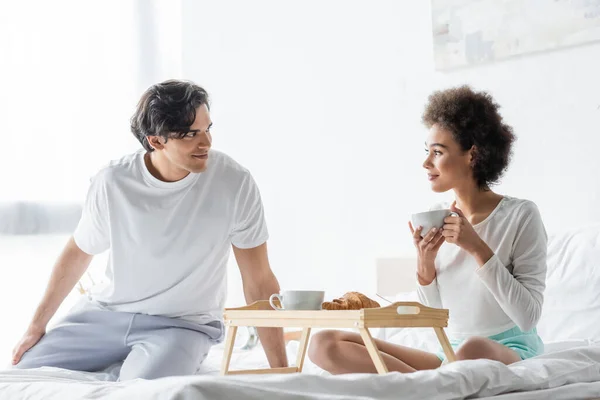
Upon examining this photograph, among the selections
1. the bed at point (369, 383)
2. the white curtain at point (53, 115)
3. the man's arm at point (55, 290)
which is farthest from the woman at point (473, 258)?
the white curtain at point (53, 115)

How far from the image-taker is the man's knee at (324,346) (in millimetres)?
1774

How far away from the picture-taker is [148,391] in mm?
1100

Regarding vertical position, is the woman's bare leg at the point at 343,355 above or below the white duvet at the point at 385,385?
below

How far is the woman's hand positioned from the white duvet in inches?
10.0

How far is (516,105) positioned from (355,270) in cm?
100

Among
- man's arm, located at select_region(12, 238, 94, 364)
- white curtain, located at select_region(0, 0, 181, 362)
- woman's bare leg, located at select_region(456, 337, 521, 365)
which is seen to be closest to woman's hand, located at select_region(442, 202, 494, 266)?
woman's bare leg, located at select_region(456, 337, 521, 365)

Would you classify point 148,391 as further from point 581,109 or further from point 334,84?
point 334,84

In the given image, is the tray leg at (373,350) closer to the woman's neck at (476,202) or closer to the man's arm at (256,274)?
the woman's neck at (476,202)

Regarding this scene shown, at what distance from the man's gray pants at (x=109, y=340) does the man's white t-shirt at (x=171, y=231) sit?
42mm

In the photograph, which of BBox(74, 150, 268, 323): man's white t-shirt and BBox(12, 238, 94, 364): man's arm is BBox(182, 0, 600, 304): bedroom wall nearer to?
BBox(74, 150, 268, 323): man's white t-shirt

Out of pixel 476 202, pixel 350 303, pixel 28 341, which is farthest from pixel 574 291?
pixel 28 341

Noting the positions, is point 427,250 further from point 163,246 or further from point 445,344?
point 163,246

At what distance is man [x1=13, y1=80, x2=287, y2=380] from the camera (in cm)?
206

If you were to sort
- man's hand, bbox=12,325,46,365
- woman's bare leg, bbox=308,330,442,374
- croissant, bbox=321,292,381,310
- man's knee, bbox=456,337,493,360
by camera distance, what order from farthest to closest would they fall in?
man's hand, bbox=12,325,46,365, woman's bare leg, bbox=308,330,442,374, man's knee, bbox=456,337,493,360, croissant, bbox=321,292,381,310
